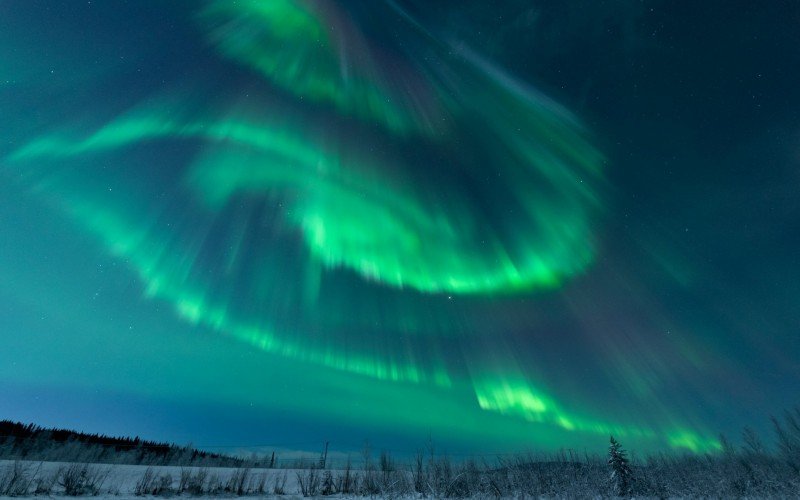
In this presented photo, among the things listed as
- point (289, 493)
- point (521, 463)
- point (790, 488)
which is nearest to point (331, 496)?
point (289, 493)

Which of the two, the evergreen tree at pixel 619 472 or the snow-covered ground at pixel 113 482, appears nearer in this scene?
the snow-covered ground at pixel 113 482

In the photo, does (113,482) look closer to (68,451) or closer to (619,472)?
(68,451)

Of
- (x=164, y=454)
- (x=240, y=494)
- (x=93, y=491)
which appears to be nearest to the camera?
(x=93, y=491)

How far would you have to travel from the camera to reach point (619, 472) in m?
39.0

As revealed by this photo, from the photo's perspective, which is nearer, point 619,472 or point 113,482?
point 113,482

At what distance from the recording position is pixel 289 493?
92.2 feet

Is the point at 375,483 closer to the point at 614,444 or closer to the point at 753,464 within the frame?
the point at 614,444

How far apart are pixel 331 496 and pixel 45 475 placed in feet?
62.2

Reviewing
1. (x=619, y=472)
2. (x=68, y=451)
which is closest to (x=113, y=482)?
(x=68, y=451)

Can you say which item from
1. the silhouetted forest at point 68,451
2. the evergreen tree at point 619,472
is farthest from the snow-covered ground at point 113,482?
the evergreen tree at point 619,472

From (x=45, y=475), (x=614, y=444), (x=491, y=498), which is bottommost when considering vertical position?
(x=491, y=498)

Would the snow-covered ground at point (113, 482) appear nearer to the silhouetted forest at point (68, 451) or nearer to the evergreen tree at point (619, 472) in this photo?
the silhouetted forest at point (68, 451)

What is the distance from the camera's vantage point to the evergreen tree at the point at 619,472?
3784 centimetres

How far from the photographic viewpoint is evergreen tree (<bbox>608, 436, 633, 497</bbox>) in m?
37.8
